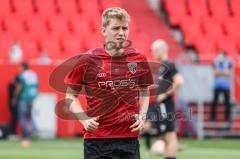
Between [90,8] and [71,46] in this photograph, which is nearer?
[71,46]

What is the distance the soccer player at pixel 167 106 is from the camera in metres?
12.5

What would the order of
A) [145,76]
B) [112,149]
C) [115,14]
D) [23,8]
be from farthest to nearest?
1. [23,8]
2. [145,76]
3. [112,149]
4. [115,14]

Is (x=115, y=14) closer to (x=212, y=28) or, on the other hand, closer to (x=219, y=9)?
(x=212, y=28)

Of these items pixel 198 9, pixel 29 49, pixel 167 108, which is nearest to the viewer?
pixel 167 108

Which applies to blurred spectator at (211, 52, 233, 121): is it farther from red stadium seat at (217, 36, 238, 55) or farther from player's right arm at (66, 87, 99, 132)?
player's right arm at (66, 87, 99, 132)

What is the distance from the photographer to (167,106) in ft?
42.7

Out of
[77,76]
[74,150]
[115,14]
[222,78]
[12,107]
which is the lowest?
[74,150]

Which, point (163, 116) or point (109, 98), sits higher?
point (109, 98)

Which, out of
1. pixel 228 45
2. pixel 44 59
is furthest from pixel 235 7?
pixel 44 59

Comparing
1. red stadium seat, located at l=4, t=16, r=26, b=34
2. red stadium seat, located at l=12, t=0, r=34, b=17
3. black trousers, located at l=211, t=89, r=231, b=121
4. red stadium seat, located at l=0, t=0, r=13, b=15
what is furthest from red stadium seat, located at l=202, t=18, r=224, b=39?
red stadium seat, located at l=0, t=0, r=13, b=15

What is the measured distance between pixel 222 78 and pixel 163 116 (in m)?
10.7

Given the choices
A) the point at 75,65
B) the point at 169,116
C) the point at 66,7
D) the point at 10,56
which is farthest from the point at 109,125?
the point at 66,7

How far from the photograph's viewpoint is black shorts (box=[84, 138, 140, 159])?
7.27 m

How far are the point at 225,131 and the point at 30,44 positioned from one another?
5965 millimetres
